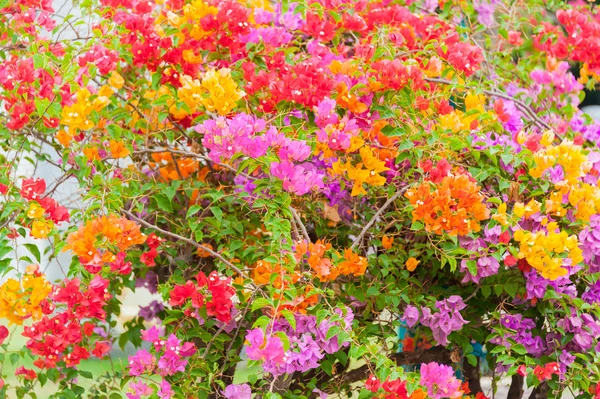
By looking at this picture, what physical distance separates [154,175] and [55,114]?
2.20 feet

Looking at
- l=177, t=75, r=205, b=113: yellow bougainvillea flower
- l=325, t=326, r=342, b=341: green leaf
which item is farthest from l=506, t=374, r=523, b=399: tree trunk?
l=177, t=75, r=205, b=113: yellow bougainvillea flower

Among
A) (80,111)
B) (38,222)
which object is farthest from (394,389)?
Result: (80,111)

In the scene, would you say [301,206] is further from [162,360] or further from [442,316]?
[162,360]

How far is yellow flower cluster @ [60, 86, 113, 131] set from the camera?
195 centimetres

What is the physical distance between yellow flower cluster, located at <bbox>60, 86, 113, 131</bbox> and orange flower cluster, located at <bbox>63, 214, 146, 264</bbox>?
1.02 ft

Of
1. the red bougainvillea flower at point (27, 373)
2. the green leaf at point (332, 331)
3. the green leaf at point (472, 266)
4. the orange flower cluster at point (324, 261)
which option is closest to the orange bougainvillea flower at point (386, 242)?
the orange flower cluster at point (324, 261)

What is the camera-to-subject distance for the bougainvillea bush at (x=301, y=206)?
1.80 metres

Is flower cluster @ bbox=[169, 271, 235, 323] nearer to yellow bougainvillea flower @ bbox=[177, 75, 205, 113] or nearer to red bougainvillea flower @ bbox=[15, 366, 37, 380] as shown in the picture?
yellow bougainvillea flower @ bbox=[177, 75, 205, 113]

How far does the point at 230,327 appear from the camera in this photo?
207 cm

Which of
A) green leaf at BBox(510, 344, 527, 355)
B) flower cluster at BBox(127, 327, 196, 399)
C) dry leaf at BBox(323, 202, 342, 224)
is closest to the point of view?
flower cluster at BBox(127, 327, 196, 399)

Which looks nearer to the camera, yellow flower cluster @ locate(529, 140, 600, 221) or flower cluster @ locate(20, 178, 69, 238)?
flower cluster @ locate(20, 178, 69, 238)

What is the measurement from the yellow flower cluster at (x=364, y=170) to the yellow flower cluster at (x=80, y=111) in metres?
0.58

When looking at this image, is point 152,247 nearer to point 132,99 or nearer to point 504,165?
point 132,99

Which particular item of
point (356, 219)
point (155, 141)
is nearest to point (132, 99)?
point (155, 141)
